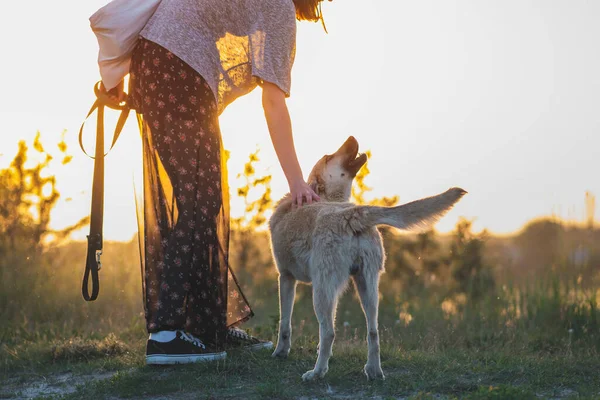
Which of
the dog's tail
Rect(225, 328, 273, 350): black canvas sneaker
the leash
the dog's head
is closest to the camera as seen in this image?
the dog's tail

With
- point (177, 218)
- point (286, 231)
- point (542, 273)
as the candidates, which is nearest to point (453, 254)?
point (542, 273)

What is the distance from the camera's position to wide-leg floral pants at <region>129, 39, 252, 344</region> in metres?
3.88

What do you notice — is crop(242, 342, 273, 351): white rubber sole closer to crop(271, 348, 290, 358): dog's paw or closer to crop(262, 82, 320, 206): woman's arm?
crop(271, 348, 290, 358): dog's paw

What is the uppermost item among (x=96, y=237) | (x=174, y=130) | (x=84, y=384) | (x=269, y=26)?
(x=269, y=26)

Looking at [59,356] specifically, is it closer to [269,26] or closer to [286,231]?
[286,231]

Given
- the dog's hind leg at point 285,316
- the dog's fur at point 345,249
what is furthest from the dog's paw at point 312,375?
the dog's hind leg at point 285,316

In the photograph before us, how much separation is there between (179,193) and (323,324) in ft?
3.82

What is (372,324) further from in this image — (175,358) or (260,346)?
(175,358)

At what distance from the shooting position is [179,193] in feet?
12.8

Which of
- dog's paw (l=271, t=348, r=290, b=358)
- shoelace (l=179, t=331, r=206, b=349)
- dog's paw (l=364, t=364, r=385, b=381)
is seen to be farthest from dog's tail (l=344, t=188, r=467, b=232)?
shoelace (l=179, t=331, r=206, b=349)

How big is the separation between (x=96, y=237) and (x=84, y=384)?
900 mm

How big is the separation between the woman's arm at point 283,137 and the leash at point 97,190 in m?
1.08

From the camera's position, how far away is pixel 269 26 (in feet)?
12.2

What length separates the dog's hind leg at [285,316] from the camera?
165 inches
